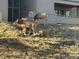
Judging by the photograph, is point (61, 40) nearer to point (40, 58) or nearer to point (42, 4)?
point (40, 58)

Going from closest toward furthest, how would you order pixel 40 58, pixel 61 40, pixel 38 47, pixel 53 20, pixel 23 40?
pixel 40 58 → pixel 38 47 → pixel 23 40 → pixel 61 40 → pixel 53 20

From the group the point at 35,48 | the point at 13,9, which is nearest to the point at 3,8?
the point at 13,9

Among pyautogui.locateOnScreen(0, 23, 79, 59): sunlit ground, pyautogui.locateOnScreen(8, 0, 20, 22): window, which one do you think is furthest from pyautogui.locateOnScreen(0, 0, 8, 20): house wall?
pyautogui.locateOnScreen(0, 23, 79, 59): sunlit ground

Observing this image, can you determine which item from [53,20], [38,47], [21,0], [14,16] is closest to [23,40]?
[38,47]

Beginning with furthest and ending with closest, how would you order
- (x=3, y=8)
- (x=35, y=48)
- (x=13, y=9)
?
(x=13, y=9) → (x=3, y=8) → (x=35, y=48)

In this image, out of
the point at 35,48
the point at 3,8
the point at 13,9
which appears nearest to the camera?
the point at 35,48

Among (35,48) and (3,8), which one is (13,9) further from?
(35,48)

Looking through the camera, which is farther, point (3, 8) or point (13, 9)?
point (13, 9)

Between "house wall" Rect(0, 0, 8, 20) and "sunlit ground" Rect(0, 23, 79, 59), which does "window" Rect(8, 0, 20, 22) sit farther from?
"sunlit ground" Rect(0, 23, 79, 59)

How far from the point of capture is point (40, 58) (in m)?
10.1

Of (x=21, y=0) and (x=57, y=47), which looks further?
(x=21, y=0)

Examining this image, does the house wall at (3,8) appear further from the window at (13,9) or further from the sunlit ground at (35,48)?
the sunlit ground at (35,48)

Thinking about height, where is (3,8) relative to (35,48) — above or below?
below

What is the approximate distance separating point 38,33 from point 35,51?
3677mm
